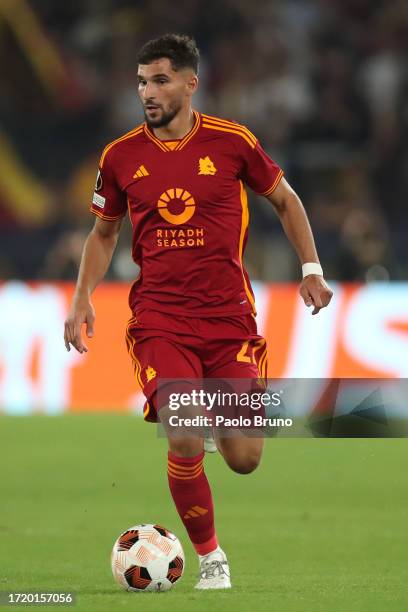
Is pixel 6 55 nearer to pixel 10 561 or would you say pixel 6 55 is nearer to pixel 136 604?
pixel 10 561

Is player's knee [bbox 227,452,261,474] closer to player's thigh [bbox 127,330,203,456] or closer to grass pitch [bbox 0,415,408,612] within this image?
player's thigh [bbox 127,330,203,456]

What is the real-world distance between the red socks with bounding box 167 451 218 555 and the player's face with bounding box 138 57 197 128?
1.38 metres

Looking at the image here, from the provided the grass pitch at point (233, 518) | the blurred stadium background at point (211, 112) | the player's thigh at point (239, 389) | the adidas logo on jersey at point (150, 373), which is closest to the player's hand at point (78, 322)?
the adidas logo on jersey at point (150, 373)

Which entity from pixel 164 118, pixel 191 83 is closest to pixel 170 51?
pixel 191 83

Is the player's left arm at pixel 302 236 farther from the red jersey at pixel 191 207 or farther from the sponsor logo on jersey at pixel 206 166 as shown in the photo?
the sponsor logo on jersey at pixel 206 166

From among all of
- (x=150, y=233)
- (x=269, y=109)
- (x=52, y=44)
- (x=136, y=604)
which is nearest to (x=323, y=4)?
(x=269, y=109)

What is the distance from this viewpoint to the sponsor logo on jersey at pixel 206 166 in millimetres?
5812

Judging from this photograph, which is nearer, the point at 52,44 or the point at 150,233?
the point at 150,233

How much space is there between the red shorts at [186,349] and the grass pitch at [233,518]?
0.72 meters

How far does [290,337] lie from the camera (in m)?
12.7

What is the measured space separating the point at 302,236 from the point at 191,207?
480 mm

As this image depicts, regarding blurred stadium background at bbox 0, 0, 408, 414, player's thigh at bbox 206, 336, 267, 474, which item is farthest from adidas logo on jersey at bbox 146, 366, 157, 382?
blurred stadium background at bbox 0, 0, 408, 414

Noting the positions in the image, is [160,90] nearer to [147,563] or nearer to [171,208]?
[171,208]

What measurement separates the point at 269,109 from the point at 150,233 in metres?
10.7
